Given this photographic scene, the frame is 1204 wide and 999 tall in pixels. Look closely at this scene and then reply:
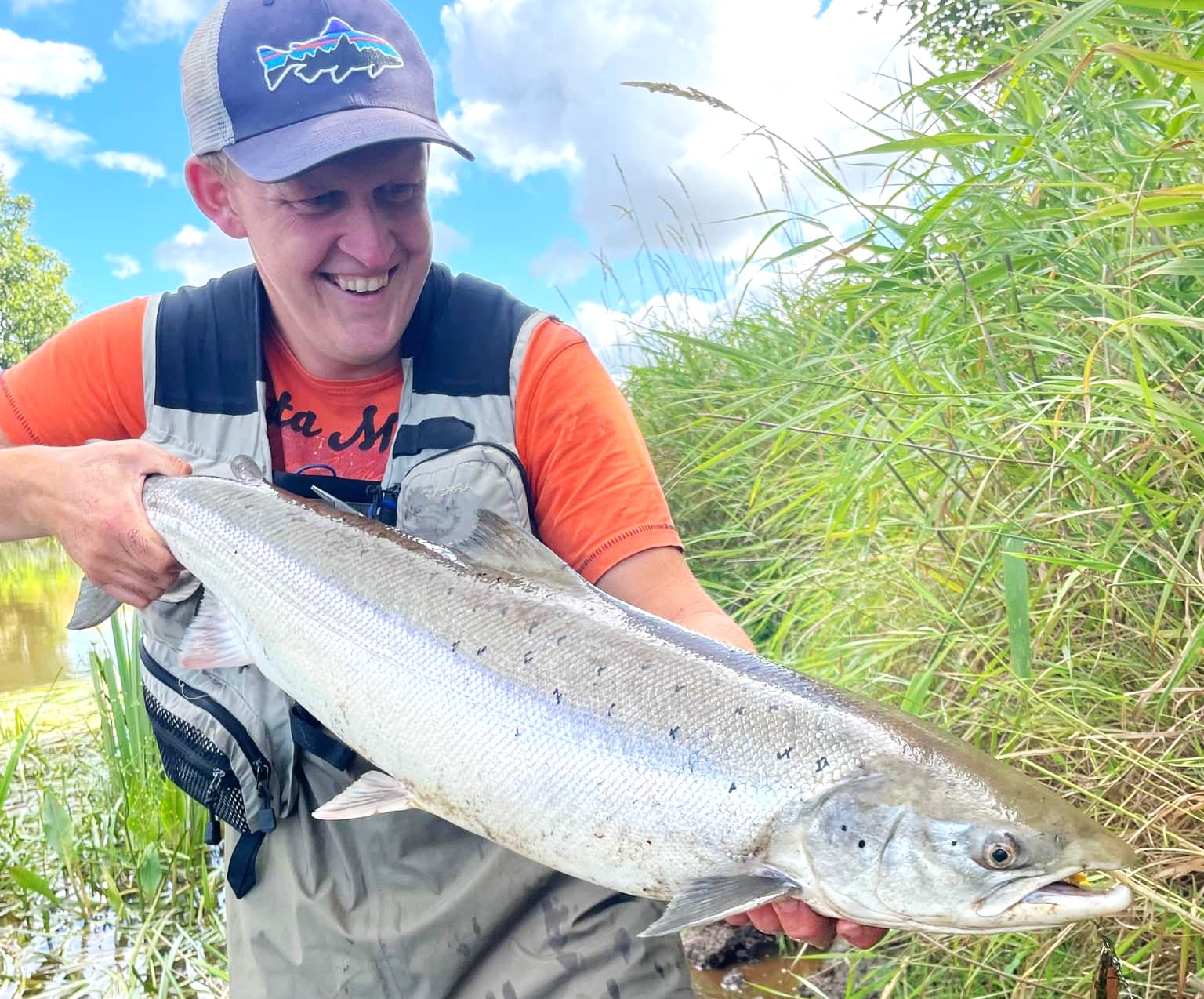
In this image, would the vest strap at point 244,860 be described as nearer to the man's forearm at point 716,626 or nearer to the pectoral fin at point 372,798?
the pectoral fin at point 372,798

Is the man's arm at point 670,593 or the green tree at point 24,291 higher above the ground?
the green tree at point 24,291

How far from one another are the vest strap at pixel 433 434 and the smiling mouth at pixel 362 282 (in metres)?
0.34

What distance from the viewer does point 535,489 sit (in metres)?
2.55

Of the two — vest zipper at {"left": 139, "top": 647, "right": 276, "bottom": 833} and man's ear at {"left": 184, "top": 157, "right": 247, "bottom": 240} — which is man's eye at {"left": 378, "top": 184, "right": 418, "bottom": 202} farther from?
vest zipper at {"left": 139, "top": 647, "right": 276, "bottom": 833}

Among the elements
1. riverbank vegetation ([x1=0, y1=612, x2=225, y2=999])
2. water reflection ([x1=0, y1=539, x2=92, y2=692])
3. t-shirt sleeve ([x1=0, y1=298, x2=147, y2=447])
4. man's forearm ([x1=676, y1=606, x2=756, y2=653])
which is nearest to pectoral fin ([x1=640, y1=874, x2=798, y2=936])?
man's forearm ([x1=676, y1=606, x2=756, y2=653])

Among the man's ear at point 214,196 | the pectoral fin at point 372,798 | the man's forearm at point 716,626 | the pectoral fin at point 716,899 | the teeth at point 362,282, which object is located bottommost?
the pectoral fin at point 716,899

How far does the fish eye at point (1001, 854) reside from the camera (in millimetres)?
1486

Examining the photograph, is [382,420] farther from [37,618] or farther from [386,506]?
[37,618]

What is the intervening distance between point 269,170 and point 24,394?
939 millimetres

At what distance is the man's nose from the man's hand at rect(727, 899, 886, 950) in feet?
5.36

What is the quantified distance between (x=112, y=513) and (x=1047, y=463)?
2100 millimetres

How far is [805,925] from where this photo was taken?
5.48 feet

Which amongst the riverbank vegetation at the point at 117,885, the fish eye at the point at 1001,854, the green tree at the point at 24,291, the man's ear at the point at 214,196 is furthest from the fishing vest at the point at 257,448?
the green tree at the point at 24,291

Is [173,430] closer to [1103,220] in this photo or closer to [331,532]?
[331,532]
